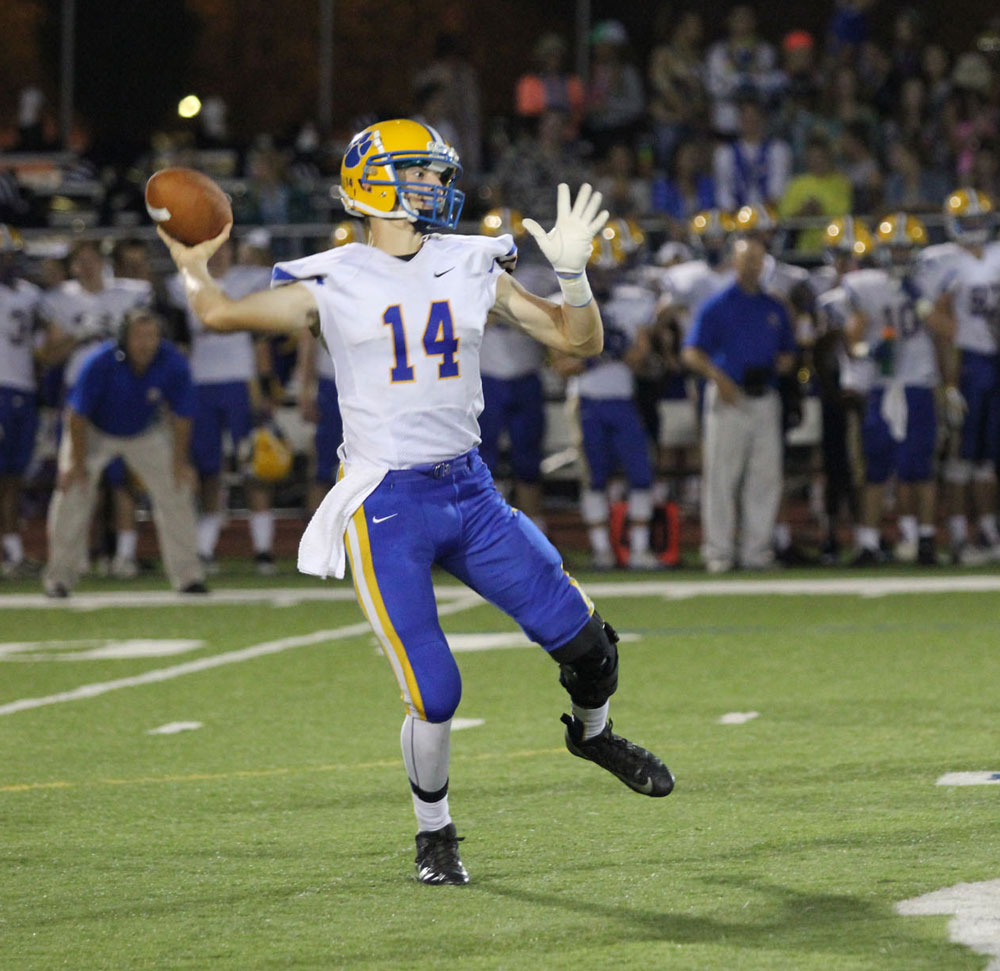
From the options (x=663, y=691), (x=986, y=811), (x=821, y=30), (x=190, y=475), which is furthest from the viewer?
(x=821, y=30)

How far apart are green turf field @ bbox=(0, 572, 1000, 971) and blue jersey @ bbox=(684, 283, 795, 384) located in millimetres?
2488

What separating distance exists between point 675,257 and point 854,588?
419 centimetres

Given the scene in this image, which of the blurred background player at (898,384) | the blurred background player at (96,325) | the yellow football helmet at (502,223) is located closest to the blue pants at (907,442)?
the blurred background player at (898,384)

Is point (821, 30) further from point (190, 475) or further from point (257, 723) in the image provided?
point (257, 723)

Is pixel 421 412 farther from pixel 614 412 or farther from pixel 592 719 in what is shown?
pixel 614 412

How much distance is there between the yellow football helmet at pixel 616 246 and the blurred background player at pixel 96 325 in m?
2.90

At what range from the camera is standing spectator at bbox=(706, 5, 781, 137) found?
685 inches

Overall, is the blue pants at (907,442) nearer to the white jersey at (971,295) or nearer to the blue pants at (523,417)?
the white jersey at (971,295)

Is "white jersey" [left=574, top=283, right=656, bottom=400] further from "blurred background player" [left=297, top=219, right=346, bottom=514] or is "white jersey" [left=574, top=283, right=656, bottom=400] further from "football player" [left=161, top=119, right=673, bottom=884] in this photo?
"football player" [left=161, top=119, right=673, bottom=884]

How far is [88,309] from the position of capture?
12.9 meters

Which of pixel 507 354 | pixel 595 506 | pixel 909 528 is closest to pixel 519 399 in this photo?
pixel 507 354

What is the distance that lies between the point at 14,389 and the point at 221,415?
1300 mm

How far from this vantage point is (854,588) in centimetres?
1104

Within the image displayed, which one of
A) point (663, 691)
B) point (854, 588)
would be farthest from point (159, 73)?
point (663, 691)
